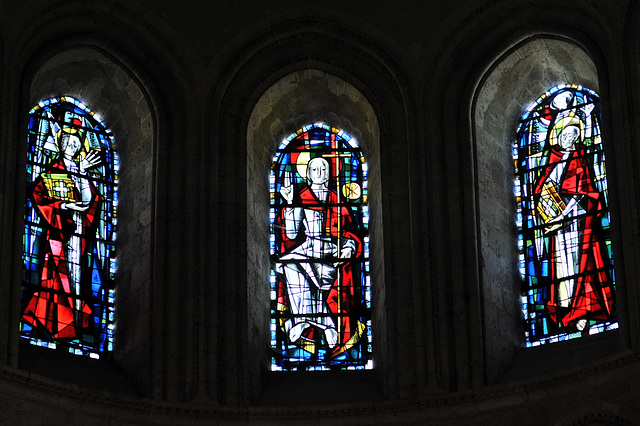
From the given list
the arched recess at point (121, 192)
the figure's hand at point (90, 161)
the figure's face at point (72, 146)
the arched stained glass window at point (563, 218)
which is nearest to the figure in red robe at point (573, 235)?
the arched stained glass window at point (563, 218)

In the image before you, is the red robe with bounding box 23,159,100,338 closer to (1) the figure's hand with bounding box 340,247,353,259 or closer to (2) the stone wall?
(2) the stone wall

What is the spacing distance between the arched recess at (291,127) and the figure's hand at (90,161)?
176 centimetres

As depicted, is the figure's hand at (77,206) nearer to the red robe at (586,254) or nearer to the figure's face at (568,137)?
the red robe at (586,254)

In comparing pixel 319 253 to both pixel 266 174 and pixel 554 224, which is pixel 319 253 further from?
pixel 554 224

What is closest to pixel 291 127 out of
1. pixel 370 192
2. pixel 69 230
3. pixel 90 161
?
pixel 370 192

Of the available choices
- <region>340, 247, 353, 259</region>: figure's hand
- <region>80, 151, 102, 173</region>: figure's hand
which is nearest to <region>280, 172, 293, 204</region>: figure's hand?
<region>340, 247, 353, 259</region>: figure's hand

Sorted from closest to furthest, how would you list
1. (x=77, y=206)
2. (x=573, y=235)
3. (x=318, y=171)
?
(x=573, y=235) → (x=77, y=206) → (x=318, y=171)

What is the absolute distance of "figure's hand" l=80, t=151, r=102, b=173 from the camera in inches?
894

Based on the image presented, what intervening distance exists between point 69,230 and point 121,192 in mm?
853

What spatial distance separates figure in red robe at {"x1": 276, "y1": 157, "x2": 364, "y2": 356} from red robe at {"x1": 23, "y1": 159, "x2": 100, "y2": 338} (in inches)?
88.1

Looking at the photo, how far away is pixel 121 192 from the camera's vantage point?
74.4 ft

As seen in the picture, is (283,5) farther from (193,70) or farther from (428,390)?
(428,390)

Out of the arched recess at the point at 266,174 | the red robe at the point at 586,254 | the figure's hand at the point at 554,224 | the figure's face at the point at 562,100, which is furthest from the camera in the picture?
the figure's face at the point at 562,100

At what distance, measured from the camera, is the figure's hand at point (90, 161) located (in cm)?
2271
